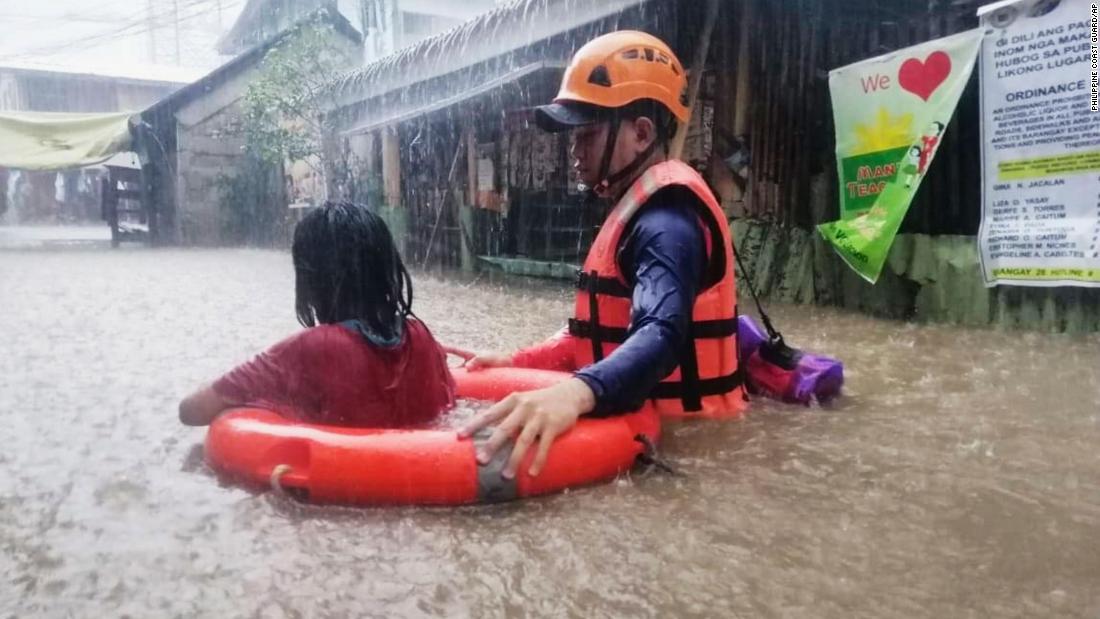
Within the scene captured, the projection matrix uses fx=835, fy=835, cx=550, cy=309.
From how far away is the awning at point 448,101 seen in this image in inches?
315

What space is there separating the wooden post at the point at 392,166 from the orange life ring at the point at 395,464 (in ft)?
38.3

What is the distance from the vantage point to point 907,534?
205 centimetres

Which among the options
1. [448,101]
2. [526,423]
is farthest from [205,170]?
[526,423]

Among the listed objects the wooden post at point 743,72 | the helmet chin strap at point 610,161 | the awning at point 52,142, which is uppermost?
the awning at point 52,142

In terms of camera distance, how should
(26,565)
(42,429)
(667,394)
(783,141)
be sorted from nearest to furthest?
(26,565)
(667,394)
(42,429)
(783,141)

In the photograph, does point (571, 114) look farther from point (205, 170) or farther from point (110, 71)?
point (110, 71)

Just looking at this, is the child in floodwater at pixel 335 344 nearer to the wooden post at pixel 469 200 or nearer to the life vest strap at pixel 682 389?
the life vest strap at pixel 682 389

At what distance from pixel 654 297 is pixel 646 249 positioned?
199 mm

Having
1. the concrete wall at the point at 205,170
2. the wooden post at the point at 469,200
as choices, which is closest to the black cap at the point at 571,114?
the wooden post at the point at 469,200

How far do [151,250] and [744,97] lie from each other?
13.0 m

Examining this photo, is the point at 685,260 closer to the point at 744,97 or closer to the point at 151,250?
the point at 744,97

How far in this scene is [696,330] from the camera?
280 cm

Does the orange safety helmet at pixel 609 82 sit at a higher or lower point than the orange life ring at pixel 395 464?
higher

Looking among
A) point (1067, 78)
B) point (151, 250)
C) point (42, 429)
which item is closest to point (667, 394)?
point (42, 429)
